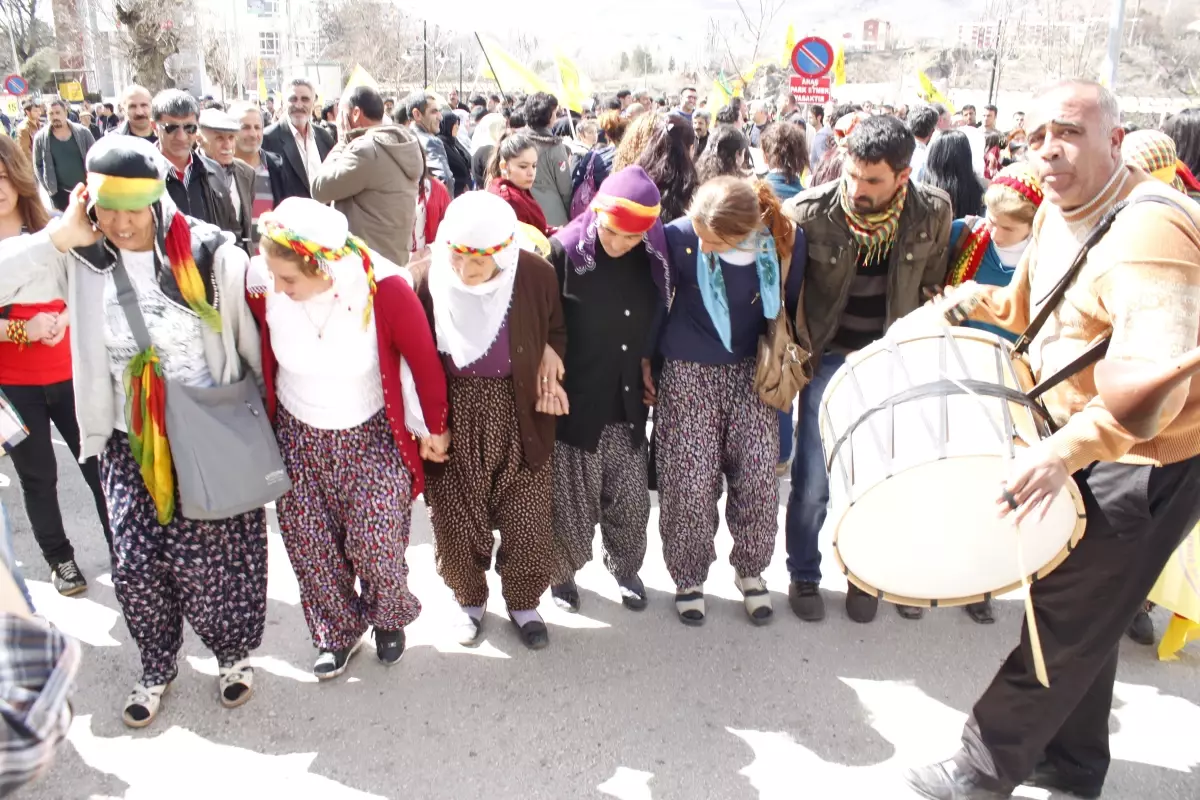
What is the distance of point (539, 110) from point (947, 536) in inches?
198

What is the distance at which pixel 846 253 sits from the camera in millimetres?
3279

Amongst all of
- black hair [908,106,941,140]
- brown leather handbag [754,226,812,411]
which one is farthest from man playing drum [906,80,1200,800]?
black hair [908,106,941,140]

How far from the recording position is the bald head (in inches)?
83.2

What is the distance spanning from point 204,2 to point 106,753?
237ft

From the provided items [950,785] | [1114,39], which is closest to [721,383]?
[950,785]

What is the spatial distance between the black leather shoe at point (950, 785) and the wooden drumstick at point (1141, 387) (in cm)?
130

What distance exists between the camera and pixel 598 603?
12.3ft

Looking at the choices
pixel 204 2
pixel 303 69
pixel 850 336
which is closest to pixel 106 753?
pixel 850 336

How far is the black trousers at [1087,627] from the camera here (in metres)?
2.27

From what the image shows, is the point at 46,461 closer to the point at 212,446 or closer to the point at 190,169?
the point at 212,446

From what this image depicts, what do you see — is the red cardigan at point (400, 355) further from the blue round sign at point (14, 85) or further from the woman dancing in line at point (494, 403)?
the blue round sign at point (14, 85)

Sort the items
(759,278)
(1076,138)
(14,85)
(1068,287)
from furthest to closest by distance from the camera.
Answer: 1. (14,85)
2. (759,278)
3. (1068,287)
4. (1076,138)

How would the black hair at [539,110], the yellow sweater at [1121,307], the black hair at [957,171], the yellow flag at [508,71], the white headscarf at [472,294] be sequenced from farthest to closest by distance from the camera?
the yellow flag at [508,71] < the black hair at [539,110] < the black hair at [957,171] < the white headscarf at [472,294] < the yellow sweater at [1121,307]

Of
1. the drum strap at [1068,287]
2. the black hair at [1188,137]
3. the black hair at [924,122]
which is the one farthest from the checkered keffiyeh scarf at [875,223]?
the black hair at [924,122]
